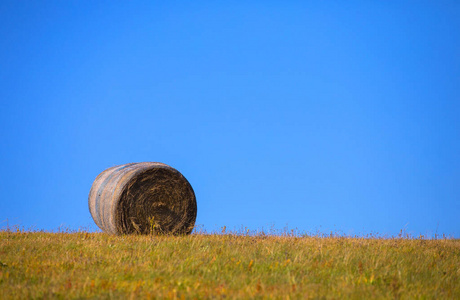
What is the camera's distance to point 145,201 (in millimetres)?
12438

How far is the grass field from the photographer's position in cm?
583

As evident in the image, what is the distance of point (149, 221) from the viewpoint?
12484mm

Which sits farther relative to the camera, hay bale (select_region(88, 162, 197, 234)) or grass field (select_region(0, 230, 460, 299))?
hay bale (select_region(88, 162, 197, 234))

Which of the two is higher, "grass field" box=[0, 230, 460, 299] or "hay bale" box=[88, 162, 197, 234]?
"hay bale" box=[88, 162, 197, 234]

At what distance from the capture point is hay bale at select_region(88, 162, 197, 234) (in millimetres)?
12141

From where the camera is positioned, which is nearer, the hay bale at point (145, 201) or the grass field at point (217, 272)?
the grass field at point (217, 272)

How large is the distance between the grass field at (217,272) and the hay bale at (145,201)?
210cm

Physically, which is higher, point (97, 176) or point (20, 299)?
point (97, 176)

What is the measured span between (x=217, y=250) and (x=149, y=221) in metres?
4.15

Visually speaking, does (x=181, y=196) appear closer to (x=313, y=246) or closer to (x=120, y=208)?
(x=120, y=208)

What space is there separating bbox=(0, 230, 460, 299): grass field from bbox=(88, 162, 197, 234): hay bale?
2096 millimetres

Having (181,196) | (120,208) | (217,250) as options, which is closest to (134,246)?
(217,250)

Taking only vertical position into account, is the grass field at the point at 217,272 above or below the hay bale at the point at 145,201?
below

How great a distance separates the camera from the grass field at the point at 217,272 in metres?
5.83
